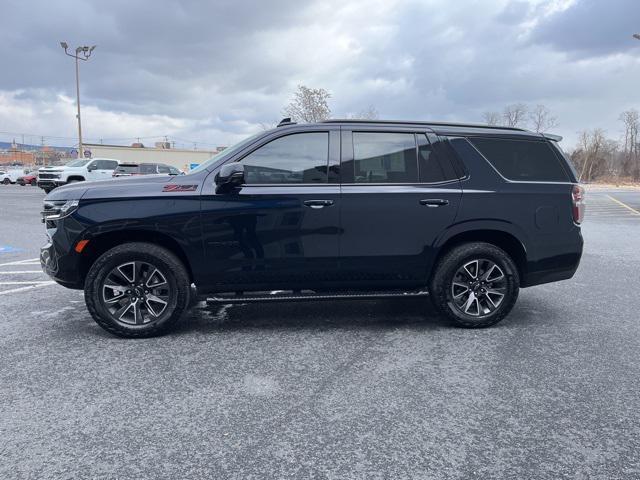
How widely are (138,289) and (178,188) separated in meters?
0.96

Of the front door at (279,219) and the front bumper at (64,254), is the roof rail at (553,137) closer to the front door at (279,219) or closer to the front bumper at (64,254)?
the front door at (279,219)

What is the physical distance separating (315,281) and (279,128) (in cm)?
146

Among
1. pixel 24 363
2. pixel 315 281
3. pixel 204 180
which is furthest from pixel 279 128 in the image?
pixel 24 363

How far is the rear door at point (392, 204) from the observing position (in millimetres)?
4535

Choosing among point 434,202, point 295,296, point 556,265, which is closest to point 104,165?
point 295,296

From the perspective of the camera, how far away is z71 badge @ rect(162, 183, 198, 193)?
4371 millimetres

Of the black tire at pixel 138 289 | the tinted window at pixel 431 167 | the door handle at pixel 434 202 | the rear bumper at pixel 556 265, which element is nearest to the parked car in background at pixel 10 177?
the black tire at pixel 138 289

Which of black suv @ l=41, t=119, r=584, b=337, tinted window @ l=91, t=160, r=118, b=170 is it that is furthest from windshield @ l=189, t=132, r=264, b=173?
tinted window @ l=91, t=160, r=118, b=170

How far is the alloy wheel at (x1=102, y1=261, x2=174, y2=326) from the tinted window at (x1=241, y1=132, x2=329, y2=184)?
120 cm

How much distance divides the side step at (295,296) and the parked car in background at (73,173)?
23732 mm

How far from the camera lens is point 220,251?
14.5ft

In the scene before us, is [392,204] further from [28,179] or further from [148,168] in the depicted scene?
[28,179]

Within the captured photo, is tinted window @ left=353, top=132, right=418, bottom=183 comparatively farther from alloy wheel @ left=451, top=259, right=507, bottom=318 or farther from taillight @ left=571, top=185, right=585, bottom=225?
taillight @ left=571, top=185, right=585, bottom=225

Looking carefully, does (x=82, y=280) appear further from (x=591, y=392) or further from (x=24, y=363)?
(x=591, y=392)
